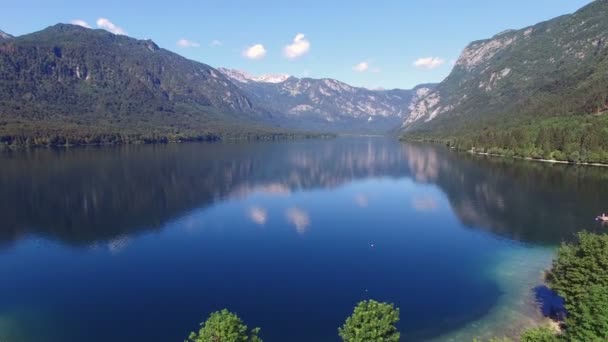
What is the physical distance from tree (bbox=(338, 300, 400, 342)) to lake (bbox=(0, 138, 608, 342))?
466 inches

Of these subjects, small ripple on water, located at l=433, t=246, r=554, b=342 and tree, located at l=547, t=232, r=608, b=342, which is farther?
small ripple on water, located at l=433, t=246, r=554, b=342

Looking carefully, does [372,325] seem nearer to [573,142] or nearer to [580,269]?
[580,269]

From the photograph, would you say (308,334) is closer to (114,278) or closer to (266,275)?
(266,275)

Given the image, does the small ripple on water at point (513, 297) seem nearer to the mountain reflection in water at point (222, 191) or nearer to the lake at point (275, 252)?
the lake at point (275, 252)

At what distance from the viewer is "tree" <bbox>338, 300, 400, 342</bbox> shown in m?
30.7

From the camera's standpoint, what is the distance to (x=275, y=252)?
70625 millimetres

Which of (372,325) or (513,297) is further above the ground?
(372,325)

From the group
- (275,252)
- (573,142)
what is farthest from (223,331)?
(573,142)

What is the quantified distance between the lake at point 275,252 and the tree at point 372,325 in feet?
38.9

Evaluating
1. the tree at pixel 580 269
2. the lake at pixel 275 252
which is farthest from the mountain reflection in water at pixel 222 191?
the tree at pixel 580 269

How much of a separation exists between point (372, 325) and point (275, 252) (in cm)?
4087

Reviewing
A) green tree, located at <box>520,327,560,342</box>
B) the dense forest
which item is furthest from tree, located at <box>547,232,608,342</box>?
the dense forest

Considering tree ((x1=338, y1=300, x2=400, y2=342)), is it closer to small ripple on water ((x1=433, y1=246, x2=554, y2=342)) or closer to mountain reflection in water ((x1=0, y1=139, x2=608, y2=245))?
small ripple on water ((x1=433, y1=246, x2=554, y2=342))

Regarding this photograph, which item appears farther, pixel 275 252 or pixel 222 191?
pixel 222 191
